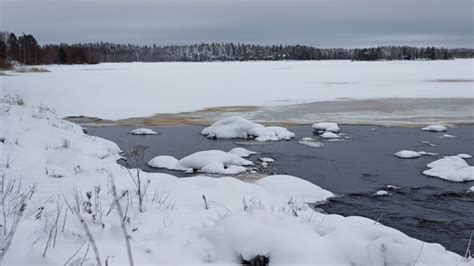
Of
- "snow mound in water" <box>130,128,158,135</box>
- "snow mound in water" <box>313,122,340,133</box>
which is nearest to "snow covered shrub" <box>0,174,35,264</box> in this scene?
"snow mound in water" <box>130,128,158,135</box>

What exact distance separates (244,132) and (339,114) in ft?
19.9

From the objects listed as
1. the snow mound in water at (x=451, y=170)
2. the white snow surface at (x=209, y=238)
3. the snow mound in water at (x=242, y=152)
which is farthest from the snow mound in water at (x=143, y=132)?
the white snow surface at (x=209, y=238)

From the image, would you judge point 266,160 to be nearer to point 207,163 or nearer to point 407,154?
point 207,163

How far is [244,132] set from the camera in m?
14.9

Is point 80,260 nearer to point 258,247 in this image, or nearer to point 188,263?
point 188,263

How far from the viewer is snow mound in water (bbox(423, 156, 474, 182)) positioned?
9.41 meters

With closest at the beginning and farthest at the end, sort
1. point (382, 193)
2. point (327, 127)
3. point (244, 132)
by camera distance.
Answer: point (382, 193)
point (244, 132)
point (327, 127)

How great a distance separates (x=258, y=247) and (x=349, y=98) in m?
22.2

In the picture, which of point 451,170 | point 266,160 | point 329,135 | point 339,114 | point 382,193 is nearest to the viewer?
point 382,193

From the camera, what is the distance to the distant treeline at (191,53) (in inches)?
3305

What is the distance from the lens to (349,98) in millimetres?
25016

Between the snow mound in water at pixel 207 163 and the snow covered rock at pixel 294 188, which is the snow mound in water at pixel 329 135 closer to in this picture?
the snow mound in water at pixel 207 163

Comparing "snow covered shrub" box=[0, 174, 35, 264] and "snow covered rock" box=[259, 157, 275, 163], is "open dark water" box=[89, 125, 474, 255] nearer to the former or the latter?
"snow covered rock" box=[259, 157, 275, 163]

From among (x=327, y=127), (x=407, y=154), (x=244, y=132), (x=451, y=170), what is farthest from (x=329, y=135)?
(x=451, y=170)
